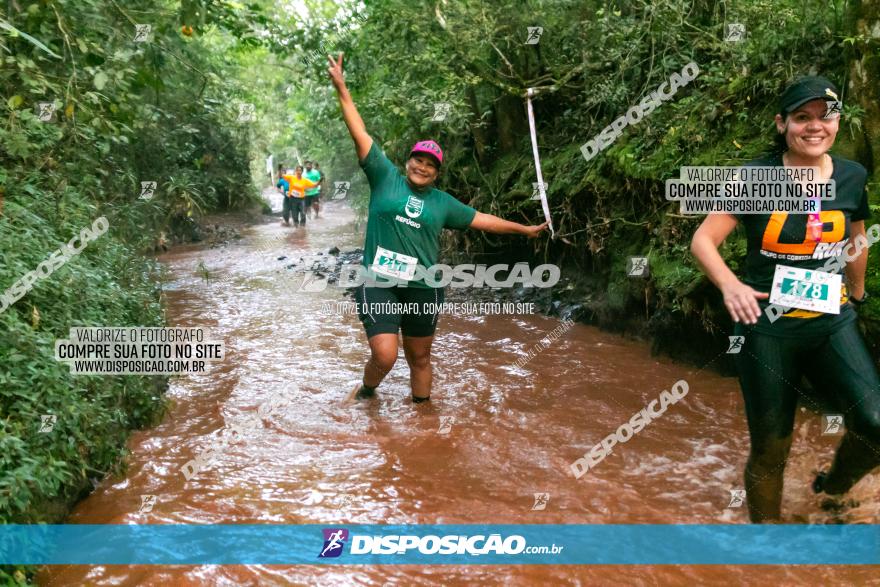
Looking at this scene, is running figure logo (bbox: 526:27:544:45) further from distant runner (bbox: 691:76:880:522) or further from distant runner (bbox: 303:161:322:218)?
distant runner (bbox: 303:161:322:218)

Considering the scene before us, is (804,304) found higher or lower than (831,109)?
lower

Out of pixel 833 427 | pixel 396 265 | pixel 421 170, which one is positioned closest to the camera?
pixel 833 427

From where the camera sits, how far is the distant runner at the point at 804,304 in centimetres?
304

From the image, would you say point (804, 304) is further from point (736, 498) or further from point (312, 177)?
point (312, 177)

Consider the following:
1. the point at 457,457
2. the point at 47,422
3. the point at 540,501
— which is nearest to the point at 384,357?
the point at 457,457

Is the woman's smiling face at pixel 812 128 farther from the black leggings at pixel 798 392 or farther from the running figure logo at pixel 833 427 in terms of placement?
the running figure logo at pixel 833 427

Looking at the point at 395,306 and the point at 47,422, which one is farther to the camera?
the point at 395,306

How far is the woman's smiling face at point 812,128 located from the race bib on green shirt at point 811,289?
539 millimetres

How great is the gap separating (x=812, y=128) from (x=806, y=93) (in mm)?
156

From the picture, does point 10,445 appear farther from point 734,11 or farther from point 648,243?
point 734,11

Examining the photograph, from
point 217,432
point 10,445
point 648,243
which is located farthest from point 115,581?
point 648,243

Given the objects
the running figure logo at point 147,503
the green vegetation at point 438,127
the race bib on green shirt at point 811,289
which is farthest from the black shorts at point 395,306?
the race bib on green shirt at point 811,289

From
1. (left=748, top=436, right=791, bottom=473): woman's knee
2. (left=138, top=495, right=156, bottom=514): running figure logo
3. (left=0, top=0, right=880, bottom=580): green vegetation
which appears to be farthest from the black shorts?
(left=748, top=436, right=791, bottom=473): woman's knee

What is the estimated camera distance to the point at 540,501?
4.02 m
